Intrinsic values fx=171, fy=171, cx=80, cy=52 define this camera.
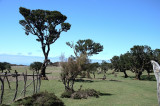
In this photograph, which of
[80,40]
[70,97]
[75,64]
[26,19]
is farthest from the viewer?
[80,40]

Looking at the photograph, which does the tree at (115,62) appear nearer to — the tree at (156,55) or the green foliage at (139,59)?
the green foliage at (139,59)

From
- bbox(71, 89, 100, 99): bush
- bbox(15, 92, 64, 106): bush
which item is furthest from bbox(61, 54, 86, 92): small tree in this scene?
bbox(15, 92, 64, 106): bush

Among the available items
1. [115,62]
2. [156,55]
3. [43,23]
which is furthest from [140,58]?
[43,23]

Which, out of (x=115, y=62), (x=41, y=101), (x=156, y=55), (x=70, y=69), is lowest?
(x=41, y=101)

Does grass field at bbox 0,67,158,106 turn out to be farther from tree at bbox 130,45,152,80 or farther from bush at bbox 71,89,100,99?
tree at bbox 130,45,152,80

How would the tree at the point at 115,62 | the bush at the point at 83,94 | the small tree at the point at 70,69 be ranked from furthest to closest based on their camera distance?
1. the tree at the point at 115,62
2. the small tree at the point at 70,69
3. the bush at the point at 83,94

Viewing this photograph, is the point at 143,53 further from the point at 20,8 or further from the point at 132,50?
the point at 20,8

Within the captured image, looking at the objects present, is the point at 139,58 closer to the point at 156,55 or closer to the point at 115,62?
the point at 156,55

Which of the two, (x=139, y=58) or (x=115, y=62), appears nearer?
(x=139, y=58)

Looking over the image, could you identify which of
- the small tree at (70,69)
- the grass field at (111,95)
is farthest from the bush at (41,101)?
the small tree at (70,69)

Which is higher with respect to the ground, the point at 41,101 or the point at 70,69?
the point at 70,69

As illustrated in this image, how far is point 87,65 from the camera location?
67.2 ft

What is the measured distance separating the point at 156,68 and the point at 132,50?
142 feet

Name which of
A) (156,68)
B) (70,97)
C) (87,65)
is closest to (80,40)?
(87,65)
